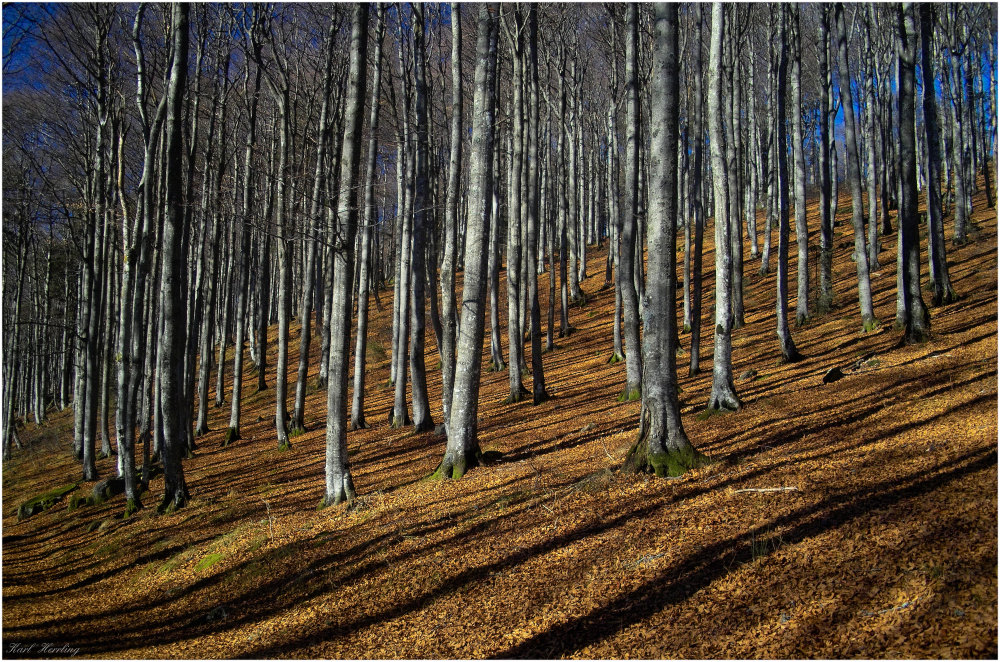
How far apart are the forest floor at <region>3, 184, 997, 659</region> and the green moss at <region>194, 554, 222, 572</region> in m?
0.03

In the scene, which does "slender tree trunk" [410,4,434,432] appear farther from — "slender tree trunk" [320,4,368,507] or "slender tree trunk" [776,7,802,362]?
"slender tree trunk" [776,7,802,362]

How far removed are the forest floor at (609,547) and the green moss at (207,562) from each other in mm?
28

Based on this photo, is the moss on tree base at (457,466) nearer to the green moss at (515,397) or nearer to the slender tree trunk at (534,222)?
the slender tree trunk at (534,222)

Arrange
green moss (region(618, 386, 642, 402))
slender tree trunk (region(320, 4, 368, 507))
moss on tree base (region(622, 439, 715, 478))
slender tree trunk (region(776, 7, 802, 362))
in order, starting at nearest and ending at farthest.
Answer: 1. moss on tree base (region(622, 439, 715, 478))
2. slender tree trunk (region(320, 4, 368, 507))
3. green moss (region(618, 386, 642, 402))
4. slender tree trunk (region(776, 7, 802, 362))

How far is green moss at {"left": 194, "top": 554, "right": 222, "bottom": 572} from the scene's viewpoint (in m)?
7.32

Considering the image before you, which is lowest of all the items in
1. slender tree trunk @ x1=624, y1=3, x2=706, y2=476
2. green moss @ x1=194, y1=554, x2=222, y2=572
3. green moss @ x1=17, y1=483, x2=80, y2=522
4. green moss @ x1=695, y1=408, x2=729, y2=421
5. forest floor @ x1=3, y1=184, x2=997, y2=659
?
green moss @ x1=17, y1=483, x2=80, y2=522

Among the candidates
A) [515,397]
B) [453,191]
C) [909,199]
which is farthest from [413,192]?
[909,199]

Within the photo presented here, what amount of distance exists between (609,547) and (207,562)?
4973mm

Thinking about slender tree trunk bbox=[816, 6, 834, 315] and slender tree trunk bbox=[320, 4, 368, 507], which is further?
slender tree trunk bbox=[816, 6, 834, 315]

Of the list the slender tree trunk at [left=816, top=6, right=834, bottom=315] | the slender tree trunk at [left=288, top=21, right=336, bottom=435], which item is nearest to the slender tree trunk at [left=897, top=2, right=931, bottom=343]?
the slender tree trunk at [left=816, top=6, right=834, bottom=315]

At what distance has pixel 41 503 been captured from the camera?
14117mm

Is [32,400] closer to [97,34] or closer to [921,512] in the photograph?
[97,34]

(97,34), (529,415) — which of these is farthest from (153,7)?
(529,415)

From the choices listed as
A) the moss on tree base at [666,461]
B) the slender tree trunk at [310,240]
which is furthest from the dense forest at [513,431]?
the slender tree trunk at [310,240]
